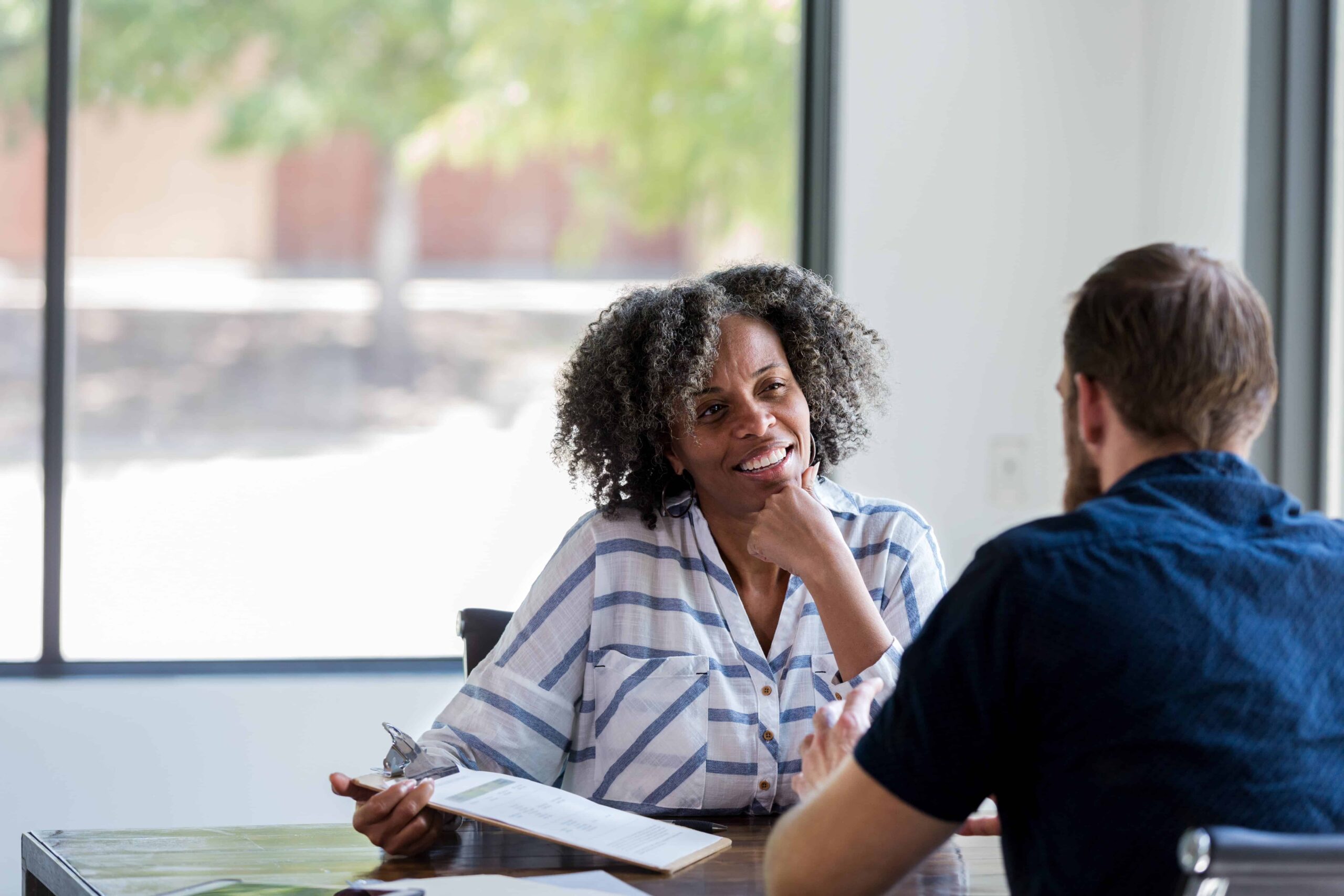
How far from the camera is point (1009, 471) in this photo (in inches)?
121

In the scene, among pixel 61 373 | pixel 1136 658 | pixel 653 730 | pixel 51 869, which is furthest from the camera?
pixel 61 373

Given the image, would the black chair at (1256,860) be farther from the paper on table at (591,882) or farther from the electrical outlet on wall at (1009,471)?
the electrical outlet on wall at (1009,471)

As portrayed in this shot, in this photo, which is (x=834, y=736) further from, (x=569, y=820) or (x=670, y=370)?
(x=670, y=370)

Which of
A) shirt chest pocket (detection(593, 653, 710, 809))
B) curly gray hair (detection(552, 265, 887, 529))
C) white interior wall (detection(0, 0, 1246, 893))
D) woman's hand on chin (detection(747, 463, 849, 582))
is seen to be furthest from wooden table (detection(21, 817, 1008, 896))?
white interior wall (detection(0, 0, 1246, 893))

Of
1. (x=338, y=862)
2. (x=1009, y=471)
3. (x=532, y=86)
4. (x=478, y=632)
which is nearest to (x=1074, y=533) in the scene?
(x=338, y=862)

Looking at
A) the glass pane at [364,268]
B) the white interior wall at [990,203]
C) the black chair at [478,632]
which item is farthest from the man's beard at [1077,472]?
the glass pane at [364,268]

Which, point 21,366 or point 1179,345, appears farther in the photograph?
point 21,366

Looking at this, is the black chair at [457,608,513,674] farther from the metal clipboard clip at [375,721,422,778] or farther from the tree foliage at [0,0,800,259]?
the tree foliage at [0,0,800,259]

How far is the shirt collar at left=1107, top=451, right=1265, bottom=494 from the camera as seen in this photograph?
1001 millimetres

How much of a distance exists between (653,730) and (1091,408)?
34.5 inches

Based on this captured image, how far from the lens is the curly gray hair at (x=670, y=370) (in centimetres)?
190

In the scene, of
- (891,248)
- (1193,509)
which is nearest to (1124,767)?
(1193,509)

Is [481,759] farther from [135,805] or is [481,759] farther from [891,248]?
[891,248]

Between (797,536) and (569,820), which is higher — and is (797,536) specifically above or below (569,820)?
above
